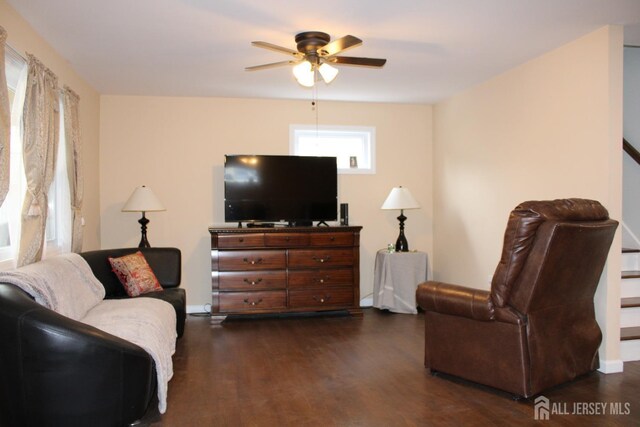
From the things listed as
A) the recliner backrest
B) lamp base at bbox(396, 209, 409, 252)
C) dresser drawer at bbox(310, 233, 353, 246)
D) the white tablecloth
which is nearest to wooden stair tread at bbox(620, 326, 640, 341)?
the recliner backrest

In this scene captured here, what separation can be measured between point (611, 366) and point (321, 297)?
106 inches

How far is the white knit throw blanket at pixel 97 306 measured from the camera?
2600mm

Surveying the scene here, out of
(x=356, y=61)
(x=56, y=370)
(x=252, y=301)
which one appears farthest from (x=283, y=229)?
(x=56, y=370)

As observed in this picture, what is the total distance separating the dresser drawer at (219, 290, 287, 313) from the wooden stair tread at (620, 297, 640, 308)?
3.04m

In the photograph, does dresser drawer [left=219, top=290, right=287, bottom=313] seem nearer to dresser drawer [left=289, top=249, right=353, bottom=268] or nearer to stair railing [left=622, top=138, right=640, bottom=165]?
dresser drawer [left=289, top=249, right=353, bottom=268]

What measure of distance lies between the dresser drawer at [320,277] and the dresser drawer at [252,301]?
7.4 inches

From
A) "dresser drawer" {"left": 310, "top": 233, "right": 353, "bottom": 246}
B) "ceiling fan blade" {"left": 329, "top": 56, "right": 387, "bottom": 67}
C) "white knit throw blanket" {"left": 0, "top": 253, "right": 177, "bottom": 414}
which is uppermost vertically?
"ceiling fan blade" {"left": 329, "top": 56, "right": 387, "bottom": 67}

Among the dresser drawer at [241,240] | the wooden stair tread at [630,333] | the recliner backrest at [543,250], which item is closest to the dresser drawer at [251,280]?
the dresser drawer at [241,240]

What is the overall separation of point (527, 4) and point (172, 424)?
3323mm

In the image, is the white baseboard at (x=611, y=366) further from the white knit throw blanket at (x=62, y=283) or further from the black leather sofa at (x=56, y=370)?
the white knit throw blanket at (x=62, y=283)

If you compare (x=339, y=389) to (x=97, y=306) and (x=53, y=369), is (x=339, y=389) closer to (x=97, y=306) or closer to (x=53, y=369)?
(x=53, y=369)

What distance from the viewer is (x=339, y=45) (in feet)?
9.93

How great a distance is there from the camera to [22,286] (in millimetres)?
2492

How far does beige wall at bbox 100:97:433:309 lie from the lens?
5.24 meters
